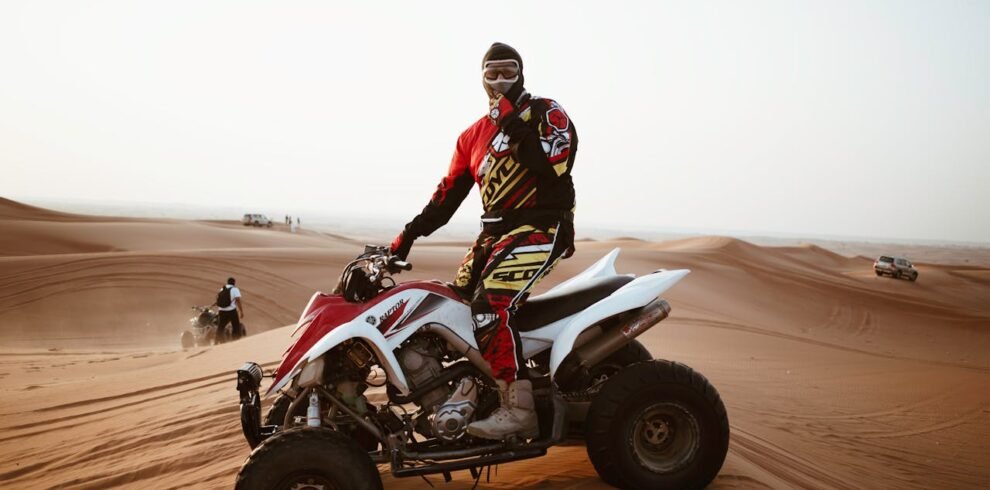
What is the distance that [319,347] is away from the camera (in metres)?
3.57

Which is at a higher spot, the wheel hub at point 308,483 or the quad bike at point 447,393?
the quad bike at point 447,393

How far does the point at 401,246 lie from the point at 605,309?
4.17 ft

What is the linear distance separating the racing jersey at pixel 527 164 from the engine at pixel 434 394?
0.75 metres

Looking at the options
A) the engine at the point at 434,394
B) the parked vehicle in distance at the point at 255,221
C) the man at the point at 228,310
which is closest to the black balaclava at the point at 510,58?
the engine at the point at 434,394

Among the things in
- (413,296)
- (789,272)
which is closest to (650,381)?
(413,296)

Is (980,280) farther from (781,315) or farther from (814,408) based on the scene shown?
(814,408)

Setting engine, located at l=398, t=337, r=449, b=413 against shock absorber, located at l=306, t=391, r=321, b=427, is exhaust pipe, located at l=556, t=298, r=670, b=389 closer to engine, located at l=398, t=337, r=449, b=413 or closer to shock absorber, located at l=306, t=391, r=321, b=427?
engine, located at l=398, t=337, r=449, b=413

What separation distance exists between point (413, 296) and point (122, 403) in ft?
15.5

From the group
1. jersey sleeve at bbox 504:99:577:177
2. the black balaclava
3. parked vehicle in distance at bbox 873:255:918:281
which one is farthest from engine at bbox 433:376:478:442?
parked vehicle in distance at bbox 873:255:918:281

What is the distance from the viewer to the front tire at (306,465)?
3381 millimetres

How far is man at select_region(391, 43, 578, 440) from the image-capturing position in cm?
381

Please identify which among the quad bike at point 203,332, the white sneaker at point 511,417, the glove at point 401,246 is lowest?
the quad bike at point 203,332

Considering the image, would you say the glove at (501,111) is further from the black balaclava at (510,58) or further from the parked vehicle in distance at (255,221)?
the parked vehicle in distance at (255,221)

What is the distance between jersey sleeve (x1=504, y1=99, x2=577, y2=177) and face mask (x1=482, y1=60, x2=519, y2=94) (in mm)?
196
